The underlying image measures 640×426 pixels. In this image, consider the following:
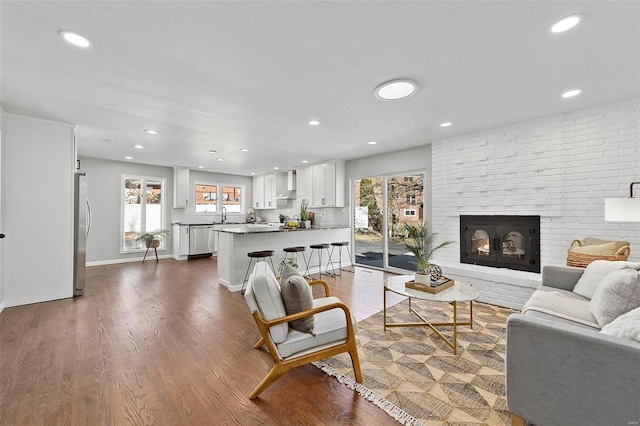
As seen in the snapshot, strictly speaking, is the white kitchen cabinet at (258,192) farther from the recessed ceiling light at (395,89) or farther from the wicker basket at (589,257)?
the wicker basket at (589,257)

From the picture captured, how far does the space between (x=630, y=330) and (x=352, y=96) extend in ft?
9.03

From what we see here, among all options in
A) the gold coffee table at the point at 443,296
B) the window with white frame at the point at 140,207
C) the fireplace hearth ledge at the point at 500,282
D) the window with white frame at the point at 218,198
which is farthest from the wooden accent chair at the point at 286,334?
the window with white frame at the point at 218,198

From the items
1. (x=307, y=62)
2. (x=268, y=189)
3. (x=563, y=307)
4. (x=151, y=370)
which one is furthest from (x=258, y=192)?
(x=563, y=307)

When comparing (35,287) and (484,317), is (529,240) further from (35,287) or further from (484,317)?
(35,287)

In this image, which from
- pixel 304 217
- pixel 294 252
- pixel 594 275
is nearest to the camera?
pixel 594 275

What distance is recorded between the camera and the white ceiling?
68.8 inches

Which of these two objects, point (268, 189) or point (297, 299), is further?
point (268, 189)

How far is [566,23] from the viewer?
Answer: 185 centimetres

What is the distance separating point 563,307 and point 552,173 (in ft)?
7.29

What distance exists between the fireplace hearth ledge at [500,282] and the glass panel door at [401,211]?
1.34 metres

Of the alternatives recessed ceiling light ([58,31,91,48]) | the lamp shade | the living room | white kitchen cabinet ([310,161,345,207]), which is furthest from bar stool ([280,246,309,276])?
the lamp shade

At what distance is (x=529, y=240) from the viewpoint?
12.7ft

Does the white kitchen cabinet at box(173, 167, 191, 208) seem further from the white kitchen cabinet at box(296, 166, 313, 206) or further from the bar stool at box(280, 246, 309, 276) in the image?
the bar stool at box(280, 246, 309, 276)

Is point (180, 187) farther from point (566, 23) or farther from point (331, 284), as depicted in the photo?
point (566, 23)
